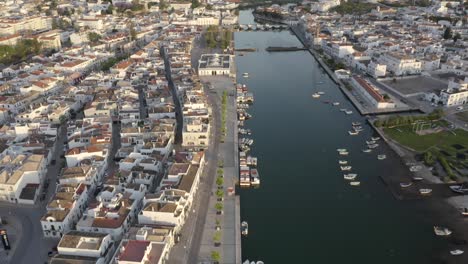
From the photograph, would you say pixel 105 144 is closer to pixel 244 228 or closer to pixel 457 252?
pixel 244 228

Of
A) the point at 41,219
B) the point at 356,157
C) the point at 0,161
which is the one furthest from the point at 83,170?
the point at 356,157

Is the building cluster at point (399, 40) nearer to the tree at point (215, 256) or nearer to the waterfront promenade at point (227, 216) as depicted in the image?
the waterfront promenade at point (227, 216)

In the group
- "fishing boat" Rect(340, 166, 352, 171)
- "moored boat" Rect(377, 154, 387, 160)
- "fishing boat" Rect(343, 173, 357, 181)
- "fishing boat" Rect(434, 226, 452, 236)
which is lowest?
"fishing boat" Rect(434, 226, 452, 236)

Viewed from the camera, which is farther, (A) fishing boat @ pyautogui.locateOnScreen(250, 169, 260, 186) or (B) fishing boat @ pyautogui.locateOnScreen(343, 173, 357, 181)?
(B) fishing boat @ pyautogui.locateOnScreen(343, 173, 357, 181)

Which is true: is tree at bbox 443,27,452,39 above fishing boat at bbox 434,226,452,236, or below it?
above

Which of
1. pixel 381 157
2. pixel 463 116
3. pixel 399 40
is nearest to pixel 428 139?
pixel 381 157

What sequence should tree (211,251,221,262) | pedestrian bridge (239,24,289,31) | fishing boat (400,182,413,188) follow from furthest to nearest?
pedestrian bridge (239,24,289,31), fishing boat (400,182,413,188), tree (211,251,221,262)

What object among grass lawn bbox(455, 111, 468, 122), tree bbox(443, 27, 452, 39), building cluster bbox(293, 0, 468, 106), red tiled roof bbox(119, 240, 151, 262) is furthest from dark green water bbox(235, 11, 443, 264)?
tree bbox(443, 27, 452, 39)

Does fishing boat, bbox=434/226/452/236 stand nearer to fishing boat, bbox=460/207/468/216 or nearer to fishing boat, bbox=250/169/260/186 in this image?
fishing boat, bbox=460/207/468/216
